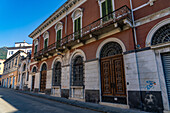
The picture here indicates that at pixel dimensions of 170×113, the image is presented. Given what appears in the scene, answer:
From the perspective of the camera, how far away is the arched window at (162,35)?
6475 mm

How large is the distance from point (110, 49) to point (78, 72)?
13.5 feet

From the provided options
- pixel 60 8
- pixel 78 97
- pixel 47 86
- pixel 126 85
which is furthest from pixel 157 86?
pixel 60 8

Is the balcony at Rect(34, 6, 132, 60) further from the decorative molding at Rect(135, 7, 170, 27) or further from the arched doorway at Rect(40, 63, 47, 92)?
the arched doorway at Rect(40, 63, 47, 92)

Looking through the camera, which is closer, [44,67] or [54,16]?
[54,16]

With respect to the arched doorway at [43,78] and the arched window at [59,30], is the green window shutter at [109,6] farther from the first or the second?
the arched doorway at [43,78]

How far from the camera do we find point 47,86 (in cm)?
1450

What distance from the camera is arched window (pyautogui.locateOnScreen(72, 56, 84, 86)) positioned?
35.0 ft

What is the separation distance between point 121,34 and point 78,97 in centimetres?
675

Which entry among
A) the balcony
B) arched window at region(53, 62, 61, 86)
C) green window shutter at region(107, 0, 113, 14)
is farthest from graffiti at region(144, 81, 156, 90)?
arched window at region(53, 62, 61, 86)

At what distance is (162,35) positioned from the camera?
664 centimetres

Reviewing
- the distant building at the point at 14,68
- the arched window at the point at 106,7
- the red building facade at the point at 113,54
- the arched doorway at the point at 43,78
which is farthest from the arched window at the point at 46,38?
the distant building at the point at 14,68

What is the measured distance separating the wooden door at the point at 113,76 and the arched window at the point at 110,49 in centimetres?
35

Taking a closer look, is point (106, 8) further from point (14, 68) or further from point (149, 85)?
point (14, 68)

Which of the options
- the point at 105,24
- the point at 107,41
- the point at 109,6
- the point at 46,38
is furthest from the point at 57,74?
the point at 109,6
